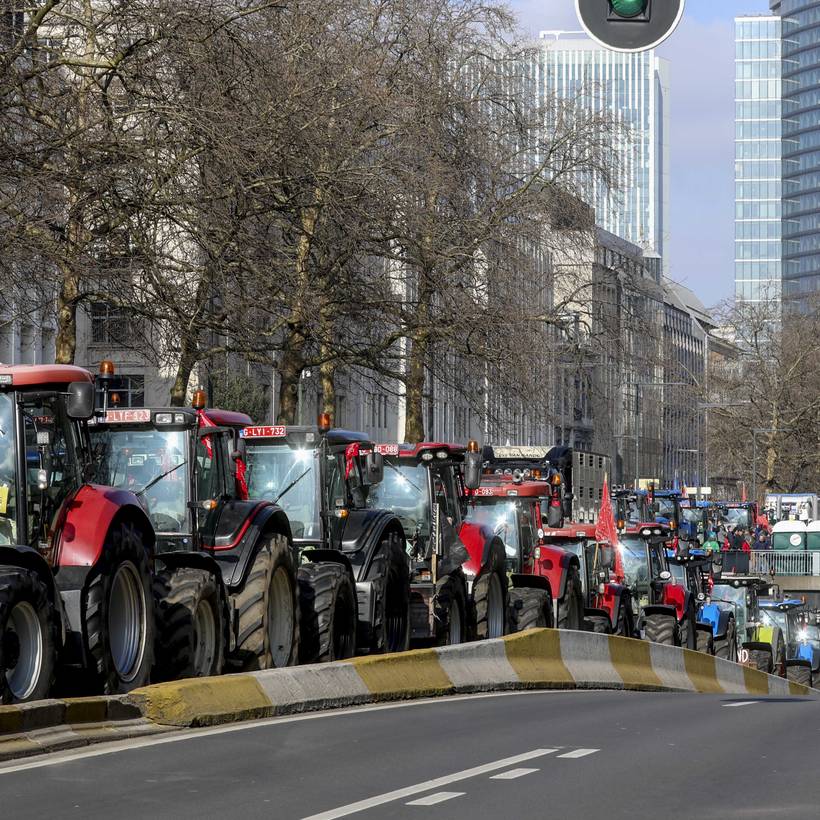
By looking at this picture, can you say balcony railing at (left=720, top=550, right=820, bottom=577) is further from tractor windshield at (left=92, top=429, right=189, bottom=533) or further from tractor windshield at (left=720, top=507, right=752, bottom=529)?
tractor windshield at (left=92, top=429, right=189, bottom=533)

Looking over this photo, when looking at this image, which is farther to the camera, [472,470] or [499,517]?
[499,517]

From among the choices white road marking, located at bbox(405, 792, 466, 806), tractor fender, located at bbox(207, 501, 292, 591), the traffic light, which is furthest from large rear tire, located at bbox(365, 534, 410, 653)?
the traffic light

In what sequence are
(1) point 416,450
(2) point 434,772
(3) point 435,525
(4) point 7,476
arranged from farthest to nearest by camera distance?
(1) point 416,450, (3) point 435,525, (4) point 7,476, (2) point 434,772

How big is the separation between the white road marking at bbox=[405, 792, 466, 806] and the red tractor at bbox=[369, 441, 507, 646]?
34.1ft

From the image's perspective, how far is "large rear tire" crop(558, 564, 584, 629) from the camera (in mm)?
25578

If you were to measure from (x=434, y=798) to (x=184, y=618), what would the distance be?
497cm

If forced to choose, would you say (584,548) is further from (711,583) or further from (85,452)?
(85,452)

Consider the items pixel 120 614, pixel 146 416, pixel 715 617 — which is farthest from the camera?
pixel 715 617

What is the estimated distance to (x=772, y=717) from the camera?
15891 millimetres

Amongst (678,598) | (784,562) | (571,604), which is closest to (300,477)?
(571,604)

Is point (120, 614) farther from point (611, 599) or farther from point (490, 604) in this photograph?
point (611, 599)

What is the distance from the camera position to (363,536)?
17984 mm

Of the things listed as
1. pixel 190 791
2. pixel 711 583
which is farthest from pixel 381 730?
pixel 711 583

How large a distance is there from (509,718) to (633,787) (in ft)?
14.9
